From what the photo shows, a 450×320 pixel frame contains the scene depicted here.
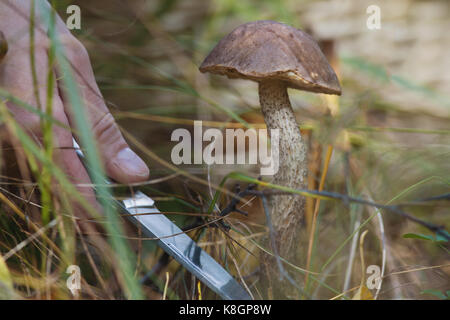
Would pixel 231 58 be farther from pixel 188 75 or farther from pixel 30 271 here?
pixel 188 75

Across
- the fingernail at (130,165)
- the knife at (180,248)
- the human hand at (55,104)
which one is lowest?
the knife at (180,248)

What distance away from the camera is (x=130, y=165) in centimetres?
49

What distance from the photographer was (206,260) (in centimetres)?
39

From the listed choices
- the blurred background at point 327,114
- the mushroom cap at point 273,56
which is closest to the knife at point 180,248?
the blurred background at point 327,114

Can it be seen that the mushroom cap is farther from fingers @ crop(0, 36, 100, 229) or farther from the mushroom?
fingers @ crop(0, 36, 100, 229)

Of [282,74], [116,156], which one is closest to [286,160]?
[282,74]

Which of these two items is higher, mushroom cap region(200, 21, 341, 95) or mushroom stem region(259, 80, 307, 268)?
mushroom cap region(200, 21, 341, 95)

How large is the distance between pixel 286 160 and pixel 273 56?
141mm

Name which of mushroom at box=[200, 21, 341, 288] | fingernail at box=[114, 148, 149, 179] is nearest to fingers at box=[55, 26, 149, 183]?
fingernail at box=[114, 148, 149, 179]

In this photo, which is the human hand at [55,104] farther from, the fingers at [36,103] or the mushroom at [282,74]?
the mushroom at [282,74]

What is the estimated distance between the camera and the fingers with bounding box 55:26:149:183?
0.49m

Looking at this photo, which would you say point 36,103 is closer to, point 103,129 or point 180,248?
point 103,129

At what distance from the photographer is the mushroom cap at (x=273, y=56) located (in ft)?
1.26

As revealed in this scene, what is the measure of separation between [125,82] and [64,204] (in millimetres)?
539
